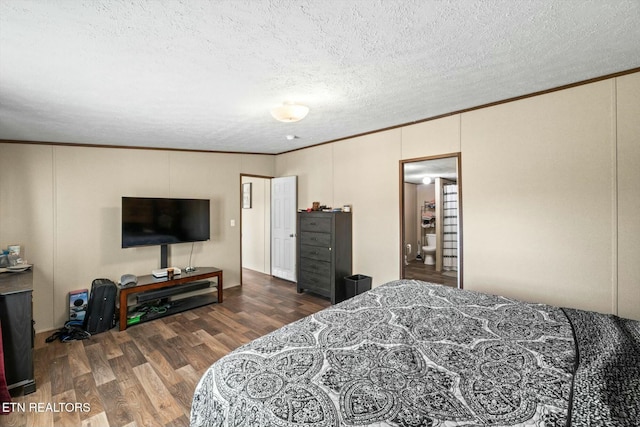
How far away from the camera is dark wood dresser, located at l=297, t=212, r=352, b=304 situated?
4.15 m

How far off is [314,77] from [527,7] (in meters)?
1.34

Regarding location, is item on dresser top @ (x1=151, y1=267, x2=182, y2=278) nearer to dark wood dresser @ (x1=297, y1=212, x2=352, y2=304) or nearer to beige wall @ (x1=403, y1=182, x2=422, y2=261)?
dark wood dresser @ (x1=297, y1=212, x2=352, y2=304)

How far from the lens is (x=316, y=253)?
4.40 metres

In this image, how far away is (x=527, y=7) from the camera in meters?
1.43

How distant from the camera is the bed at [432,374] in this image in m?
1.00

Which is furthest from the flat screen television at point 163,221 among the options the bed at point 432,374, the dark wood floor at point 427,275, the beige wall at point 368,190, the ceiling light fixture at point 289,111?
the dark wood floor at point 427,275

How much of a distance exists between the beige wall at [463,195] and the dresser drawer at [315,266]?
464 millimetres

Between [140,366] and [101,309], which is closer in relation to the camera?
[140,366]

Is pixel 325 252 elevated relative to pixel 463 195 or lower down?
lower down

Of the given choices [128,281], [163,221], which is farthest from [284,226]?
[128,281]

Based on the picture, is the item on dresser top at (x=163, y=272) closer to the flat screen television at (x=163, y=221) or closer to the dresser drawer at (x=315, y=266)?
the flat screen television at (x=163, y=221)

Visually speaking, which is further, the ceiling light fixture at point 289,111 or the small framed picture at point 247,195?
the small framed picture at point 247,195

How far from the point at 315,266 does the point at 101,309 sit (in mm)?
2792

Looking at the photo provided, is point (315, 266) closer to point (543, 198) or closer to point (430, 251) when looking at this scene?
point (543, 198)
